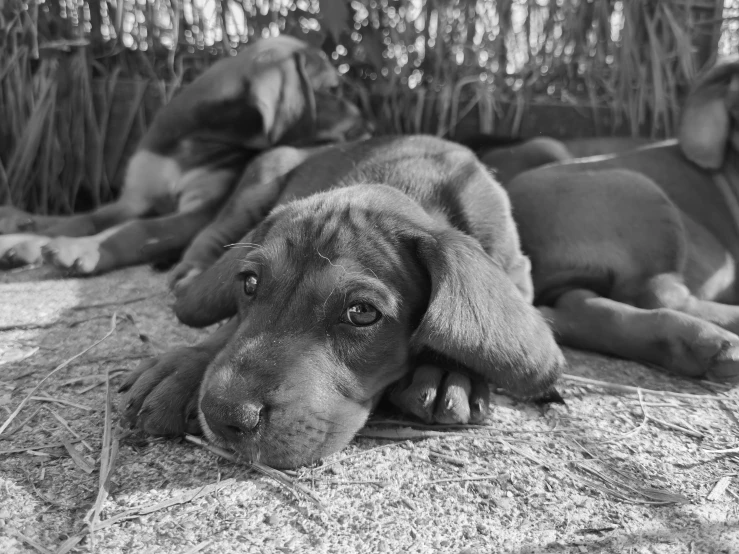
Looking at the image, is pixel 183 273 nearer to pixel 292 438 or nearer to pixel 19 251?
pixel 19 251

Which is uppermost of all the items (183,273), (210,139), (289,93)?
(289,93)

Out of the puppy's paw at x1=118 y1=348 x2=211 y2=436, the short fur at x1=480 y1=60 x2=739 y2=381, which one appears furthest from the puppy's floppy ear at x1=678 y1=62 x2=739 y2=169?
the puppy's paw at x1=118 y1=348 x2=211 y2=436

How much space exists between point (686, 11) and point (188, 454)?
17.9 ft

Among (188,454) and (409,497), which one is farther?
(188,454)

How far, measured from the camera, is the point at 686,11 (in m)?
5.73

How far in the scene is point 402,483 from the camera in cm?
206

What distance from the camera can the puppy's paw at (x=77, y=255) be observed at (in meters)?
3.83

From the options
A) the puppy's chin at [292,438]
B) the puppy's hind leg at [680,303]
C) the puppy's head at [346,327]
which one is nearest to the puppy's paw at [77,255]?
the puppy's head at [346,327]

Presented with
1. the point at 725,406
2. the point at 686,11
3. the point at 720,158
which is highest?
the point at 686,11

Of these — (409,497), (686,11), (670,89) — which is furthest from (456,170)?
(686,11)

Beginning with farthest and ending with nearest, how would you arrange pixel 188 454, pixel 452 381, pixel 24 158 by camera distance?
pixel 24 158 < pixel 452 381 < pixel 188 454

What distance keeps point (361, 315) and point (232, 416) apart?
0.55 meters

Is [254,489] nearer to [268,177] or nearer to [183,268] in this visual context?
[183,268]

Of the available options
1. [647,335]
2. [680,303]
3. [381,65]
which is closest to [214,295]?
[647,335]
